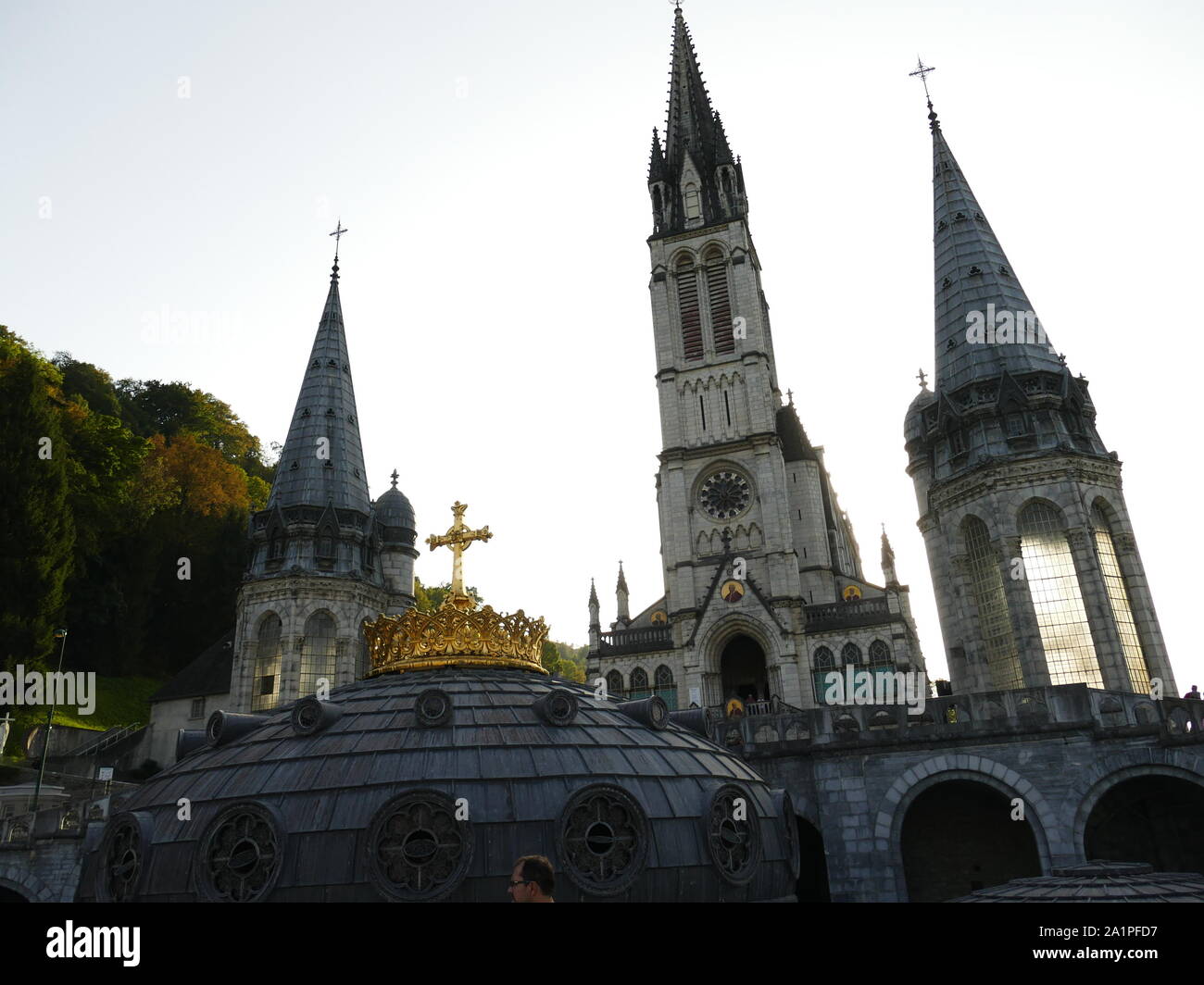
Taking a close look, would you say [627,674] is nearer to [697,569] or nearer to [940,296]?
[697,569]

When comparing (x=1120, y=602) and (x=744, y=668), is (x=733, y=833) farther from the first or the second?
(x=744, y=668)

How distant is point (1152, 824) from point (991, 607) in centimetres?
976

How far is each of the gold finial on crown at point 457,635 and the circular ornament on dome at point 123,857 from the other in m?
3.48

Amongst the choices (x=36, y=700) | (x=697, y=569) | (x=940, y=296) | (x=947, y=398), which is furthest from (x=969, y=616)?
(x=36, y=700)

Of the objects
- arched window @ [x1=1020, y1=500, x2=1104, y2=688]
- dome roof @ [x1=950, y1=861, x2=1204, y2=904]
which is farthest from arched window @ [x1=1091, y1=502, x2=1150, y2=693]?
dome roof @ [x1=950, y1=861, x2=1204, y2=904]

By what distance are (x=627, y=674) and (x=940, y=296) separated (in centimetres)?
2464

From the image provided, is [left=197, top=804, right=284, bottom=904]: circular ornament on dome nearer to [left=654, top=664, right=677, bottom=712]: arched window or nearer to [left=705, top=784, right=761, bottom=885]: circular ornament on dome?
[left=705, top=784, right=761, bottom=885]: circular ornament on dome

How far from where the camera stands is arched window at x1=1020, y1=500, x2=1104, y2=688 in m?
26.8

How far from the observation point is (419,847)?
7.93 m

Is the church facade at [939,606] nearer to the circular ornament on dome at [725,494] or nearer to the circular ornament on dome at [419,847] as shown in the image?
the circular ornament on dome at [725,494]

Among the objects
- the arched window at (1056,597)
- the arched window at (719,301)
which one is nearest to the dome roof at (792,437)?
the arched window at (719,301)

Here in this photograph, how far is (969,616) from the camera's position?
29.5 metres

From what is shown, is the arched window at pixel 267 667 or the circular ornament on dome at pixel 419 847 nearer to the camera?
the circular ornament on dome at pixel 419 847

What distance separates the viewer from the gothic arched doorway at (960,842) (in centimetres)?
2053
